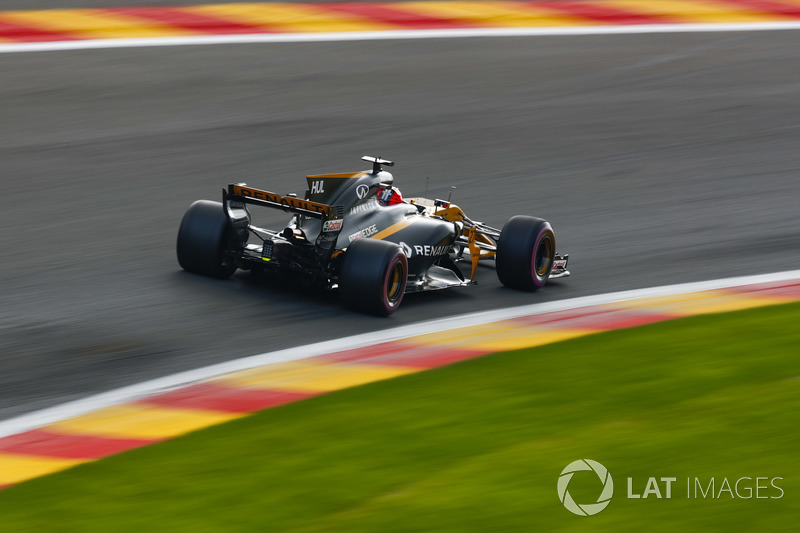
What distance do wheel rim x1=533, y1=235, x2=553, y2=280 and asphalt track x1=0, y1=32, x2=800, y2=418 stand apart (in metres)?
0.21

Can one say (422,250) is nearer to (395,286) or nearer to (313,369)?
(395,286)

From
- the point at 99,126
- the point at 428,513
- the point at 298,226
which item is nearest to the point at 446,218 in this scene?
the point at 298,226

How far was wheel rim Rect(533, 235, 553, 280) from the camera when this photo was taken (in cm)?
1002

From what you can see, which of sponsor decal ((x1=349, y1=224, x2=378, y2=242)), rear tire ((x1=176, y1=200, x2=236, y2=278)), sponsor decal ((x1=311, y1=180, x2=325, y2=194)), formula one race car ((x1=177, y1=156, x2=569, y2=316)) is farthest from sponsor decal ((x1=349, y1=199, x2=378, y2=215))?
rear tire ((x1=176, y1=200, x2=236, y2=278))

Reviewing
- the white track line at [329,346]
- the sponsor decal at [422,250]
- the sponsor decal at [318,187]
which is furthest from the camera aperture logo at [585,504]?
the sponsor decal at [318,187]

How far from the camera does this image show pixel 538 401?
700 cm

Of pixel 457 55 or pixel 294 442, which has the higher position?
pixel 457 55

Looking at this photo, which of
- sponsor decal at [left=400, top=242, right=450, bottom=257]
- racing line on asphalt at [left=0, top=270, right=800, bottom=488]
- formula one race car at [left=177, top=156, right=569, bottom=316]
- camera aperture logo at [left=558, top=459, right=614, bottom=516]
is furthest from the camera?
sponsor decal at [left=400, top=242, right=450, bottom=257]

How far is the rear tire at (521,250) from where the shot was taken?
9.77 m

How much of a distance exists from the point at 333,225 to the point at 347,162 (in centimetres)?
492

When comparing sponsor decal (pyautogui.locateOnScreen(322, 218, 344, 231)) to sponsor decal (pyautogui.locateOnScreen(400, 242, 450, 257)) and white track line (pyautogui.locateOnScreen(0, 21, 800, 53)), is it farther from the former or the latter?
white track line (pyautogui.locateOnScreen(0, 21, 800, 53))

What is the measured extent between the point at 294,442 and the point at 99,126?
9366 millimetres

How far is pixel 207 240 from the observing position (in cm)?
945

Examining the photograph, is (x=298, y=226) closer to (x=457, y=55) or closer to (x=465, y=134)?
(x=465, y=134)
